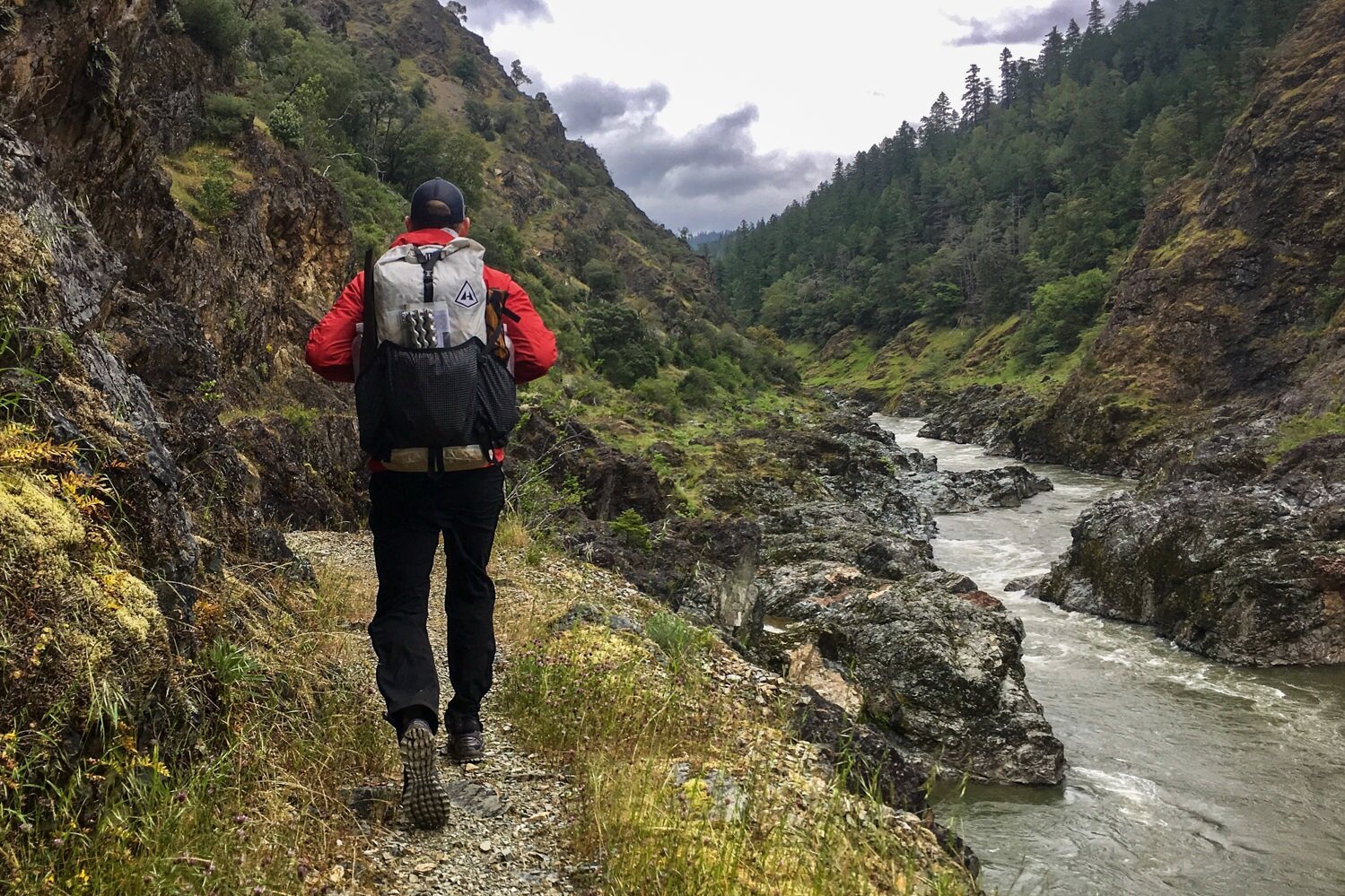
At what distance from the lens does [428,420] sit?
321 centimetres

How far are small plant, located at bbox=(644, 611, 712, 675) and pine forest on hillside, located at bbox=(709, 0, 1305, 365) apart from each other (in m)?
59.1

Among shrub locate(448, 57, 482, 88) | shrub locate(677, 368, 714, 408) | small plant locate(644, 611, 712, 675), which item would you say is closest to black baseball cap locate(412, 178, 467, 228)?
small plant locate(644, 611, 712, 675)

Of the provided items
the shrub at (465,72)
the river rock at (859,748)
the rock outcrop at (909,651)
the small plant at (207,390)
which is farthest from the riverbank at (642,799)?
the shrub at (465,72)

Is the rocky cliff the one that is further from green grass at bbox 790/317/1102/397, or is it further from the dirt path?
the dirt path

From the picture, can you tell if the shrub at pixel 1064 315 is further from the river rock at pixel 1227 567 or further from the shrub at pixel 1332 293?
the river rock at pixel 1227 567

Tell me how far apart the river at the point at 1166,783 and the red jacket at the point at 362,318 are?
4114 mm

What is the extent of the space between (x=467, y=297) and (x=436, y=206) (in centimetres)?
54

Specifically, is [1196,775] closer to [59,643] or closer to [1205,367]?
[59,643]

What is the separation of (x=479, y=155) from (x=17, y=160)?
47.9 meters

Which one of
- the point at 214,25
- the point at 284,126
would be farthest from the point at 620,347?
the point at 214,25

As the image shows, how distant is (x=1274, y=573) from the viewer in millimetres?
15891

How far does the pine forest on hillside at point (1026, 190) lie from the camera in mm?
63219

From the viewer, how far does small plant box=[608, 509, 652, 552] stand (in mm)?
13508

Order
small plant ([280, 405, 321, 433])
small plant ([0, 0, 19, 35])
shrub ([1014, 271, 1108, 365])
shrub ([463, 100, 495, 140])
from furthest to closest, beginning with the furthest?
shrub ([463, 100, 495, 140]), shrub ([1014, 271, 1108, 365]), small plant ([280, 405, 321, 433]), small plant ([0, 0, 19, 35])
